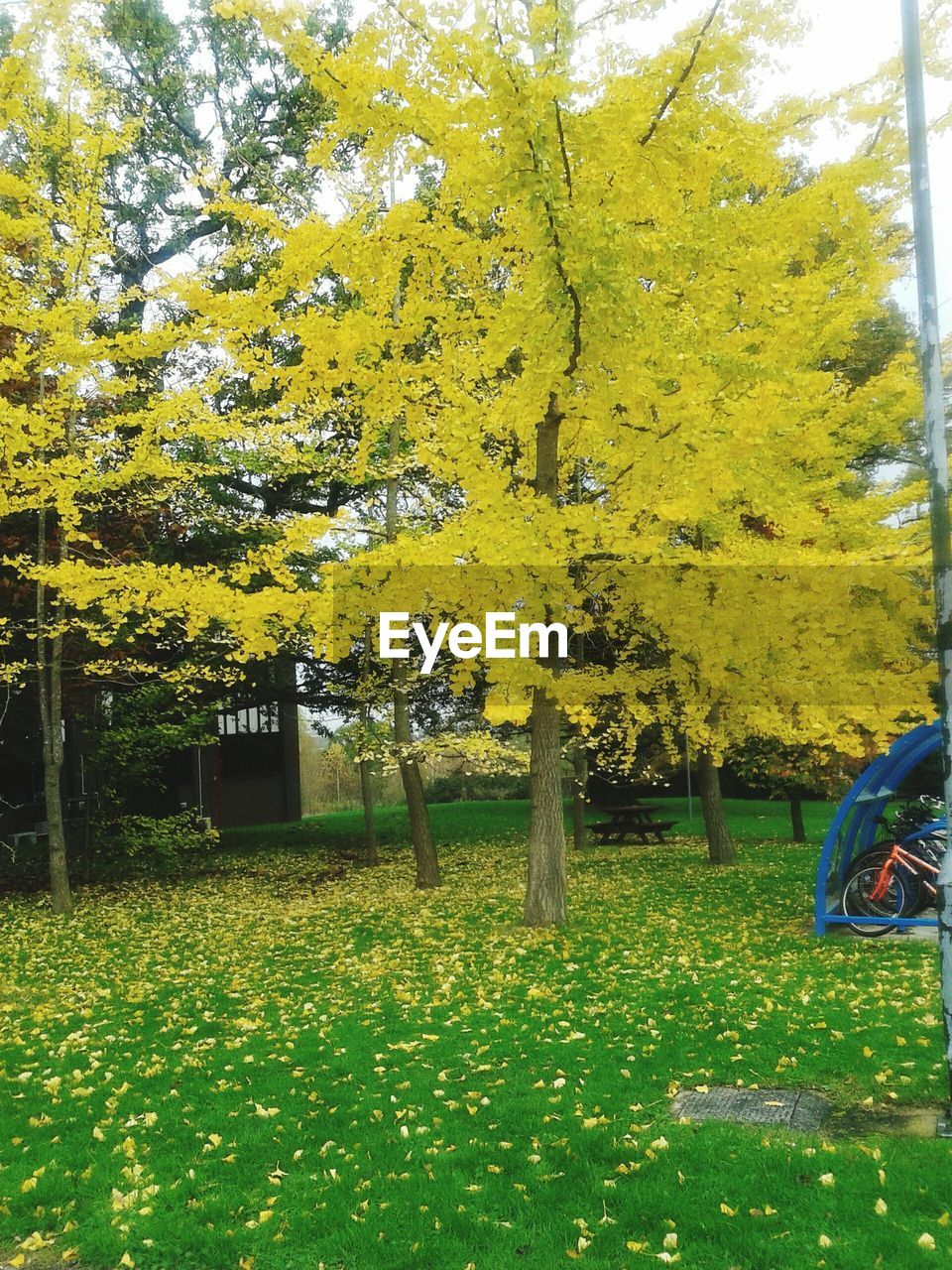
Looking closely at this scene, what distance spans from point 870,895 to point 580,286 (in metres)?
6.03

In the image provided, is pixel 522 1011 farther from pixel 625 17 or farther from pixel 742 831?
pixel 742 831

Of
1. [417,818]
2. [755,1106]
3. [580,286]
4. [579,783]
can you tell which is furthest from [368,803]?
[755,1106]

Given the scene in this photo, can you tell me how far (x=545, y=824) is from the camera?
963 centimetres

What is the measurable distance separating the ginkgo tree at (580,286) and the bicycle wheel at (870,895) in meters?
1.38

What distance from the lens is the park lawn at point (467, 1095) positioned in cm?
377

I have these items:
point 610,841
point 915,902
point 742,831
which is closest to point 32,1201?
point 915,902

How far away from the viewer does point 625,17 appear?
7.47 m

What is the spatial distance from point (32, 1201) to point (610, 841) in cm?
1736

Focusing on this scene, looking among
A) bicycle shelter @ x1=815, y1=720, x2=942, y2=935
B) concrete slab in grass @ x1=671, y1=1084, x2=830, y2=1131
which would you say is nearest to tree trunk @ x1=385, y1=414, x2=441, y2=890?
bicycle shelter @ x1=815, y1=720, x2=942, y2=935

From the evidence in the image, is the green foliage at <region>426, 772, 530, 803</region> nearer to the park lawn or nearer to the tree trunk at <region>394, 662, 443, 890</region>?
the tree trunk at <region>394, 662, 443, 890</region>

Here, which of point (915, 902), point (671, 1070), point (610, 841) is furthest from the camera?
point (610, 841)

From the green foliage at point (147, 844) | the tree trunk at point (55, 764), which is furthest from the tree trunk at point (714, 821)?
the tree trunk at point (55, 764)

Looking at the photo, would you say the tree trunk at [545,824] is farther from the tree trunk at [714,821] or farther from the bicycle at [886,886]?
the tree trunk at [714,821]

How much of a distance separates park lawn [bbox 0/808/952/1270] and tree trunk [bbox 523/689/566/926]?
1.28ft
